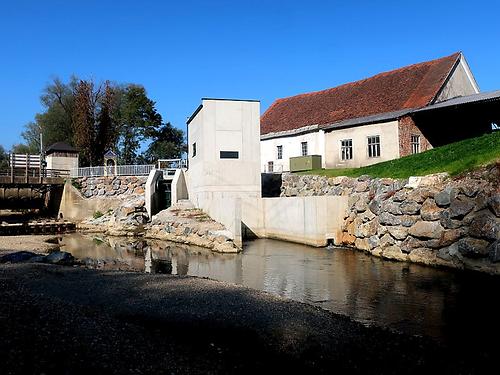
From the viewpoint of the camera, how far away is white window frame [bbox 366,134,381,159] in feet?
107

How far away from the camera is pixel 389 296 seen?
44.2ft

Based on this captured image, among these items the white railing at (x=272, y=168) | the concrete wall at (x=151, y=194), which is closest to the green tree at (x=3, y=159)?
the concrete wall at (x=151, y=194)

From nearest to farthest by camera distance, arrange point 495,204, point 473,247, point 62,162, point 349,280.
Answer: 1. point 349,280
2. point 495,204
3. point 473,247
4. point 62,162

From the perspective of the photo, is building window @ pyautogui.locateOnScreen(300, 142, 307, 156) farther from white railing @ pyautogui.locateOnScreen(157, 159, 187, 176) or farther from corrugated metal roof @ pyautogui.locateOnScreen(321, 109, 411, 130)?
white railing @ pyautogui.locateOnScreen(157, 159, 187, 176)

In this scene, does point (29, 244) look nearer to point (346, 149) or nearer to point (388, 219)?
point (388, 219)

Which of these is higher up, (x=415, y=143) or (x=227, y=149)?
(x=415, y=143)

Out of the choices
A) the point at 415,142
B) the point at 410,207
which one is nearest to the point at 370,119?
the point at 415,142

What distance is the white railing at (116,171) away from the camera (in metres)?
40.2

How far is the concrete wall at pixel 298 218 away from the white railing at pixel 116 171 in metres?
13.5

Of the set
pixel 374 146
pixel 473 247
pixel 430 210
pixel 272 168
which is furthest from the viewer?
pixel 272 168

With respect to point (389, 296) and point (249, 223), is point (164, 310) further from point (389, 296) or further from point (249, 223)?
point (249, 223)

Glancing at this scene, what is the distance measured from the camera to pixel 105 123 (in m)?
52.6

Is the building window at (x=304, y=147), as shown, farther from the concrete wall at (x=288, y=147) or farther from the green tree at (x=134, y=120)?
the green tree at (x=134, y=120)

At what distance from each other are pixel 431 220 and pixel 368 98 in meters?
19.7
